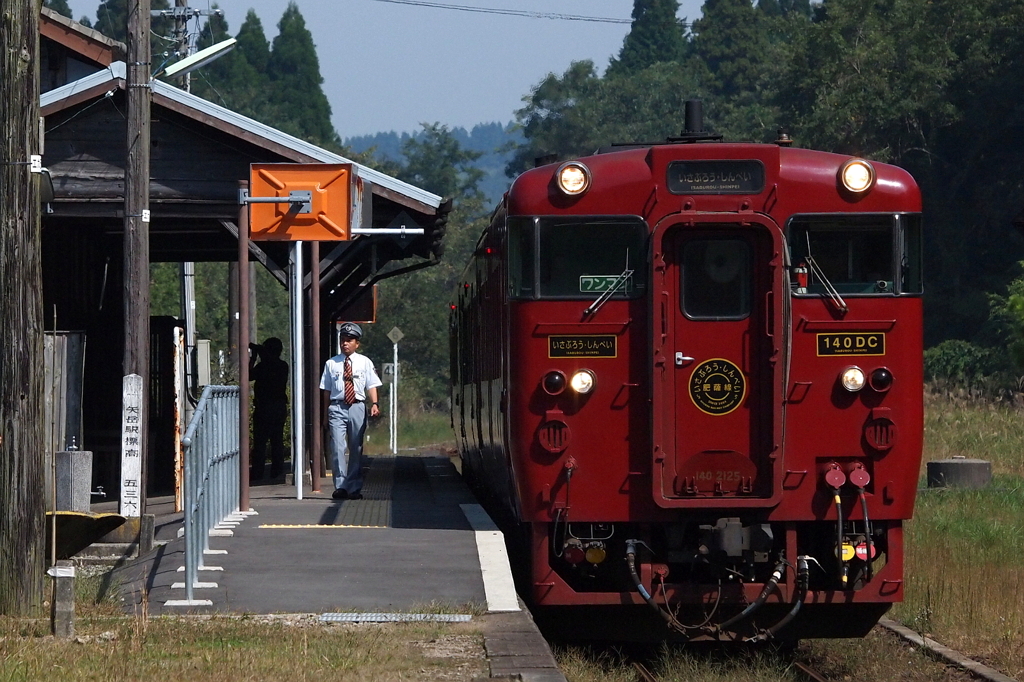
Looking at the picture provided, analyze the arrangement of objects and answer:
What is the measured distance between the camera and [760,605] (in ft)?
30.3

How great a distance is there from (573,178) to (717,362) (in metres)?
1.46

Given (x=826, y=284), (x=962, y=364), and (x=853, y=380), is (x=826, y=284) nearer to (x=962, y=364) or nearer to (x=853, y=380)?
(x=853, y=380)

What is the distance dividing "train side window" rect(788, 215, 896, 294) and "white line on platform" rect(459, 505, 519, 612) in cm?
267

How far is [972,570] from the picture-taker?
40.8 feet

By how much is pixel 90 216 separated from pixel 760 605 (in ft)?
36.2

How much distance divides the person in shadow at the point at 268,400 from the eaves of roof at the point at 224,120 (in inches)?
86.9

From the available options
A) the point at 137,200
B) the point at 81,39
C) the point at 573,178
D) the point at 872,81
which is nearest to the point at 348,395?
the point at 137,200

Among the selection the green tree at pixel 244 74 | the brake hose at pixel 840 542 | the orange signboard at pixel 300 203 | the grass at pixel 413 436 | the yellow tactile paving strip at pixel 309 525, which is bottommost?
the grass at pixel 413 436

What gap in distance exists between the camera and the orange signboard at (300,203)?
14250mm

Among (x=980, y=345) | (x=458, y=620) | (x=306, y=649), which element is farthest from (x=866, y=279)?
(x=980, y=345)

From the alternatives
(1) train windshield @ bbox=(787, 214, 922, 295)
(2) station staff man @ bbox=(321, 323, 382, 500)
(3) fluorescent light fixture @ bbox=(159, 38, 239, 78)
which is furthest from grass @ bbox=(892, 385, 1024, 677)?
(3) fluorescent light fixture @ bbox=(159, 38, 239, 78)

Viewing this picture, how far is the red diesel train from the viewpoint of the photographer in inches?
366

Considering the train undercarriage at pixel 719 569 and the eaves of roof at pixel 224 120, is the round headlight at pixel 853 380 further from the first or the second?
the eaves of roof at pixel 224 120

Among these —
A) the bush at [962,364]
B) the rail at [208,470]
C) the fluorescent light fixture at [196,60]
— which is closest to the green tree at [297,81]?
the bush at [962,364]
